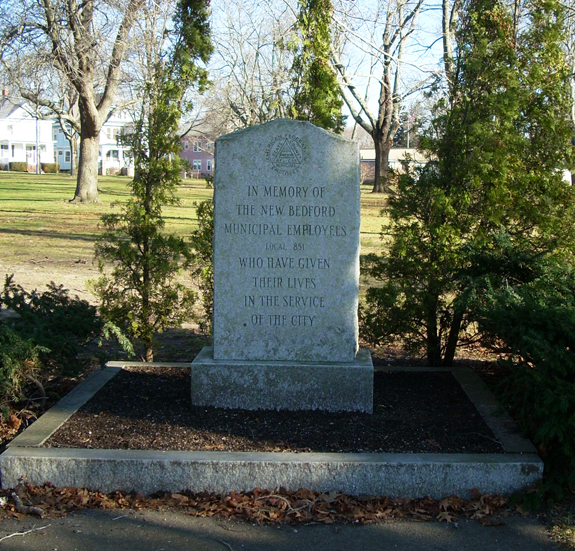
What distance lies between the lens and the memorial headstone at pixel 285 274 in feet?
16.1

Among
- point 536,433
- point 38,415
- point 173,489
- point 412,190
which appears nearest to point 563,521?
point 536,433

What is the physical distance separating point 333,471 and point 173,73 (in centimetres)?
409

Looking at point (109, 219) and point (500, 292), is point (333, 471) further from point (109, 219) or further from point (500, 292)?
point (109, 219)

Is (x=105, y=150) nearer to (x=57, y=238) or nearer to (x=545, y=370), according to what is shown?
(x=57, y=238)

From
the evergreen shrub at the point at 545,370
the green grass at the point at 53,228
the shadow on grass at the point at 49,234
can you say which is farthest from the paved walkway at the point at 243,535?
the shadow on grass at the point at 49,234

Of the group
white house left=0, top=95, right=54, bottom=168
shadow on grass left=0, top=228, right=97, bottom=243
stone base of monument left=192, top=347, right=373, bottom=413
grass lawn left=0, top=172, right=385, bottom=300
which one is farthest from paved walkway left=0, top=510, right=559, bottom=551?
white house left=0, top=95, right=54, bottom=168

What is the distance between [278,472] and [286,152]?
7.39ft

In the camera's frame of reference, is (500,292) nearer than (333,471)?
No

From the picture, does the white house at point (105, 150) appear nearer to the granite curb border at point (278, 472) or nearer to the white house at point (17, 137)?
the white house at point (17, 137)

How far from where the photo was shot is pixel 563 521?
3.76m

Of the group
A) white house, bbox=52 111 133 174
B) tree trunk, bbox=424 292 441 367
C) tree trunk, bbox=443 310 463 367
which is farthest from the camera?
white house, bbox=52 111 133 174

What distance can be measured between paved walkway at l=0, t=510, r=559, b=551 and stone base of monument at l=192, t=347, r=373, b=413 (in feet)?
4.10

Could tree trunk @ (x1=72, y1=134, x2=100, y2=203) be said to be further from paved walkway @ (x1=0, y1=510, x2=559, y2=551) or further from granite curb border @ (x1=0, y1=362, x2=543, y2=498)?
paved walkway @ (x1=0, y1=510, x2=559, y2=551)

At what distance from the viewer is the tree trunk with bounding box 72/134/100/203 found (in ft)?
84.9
